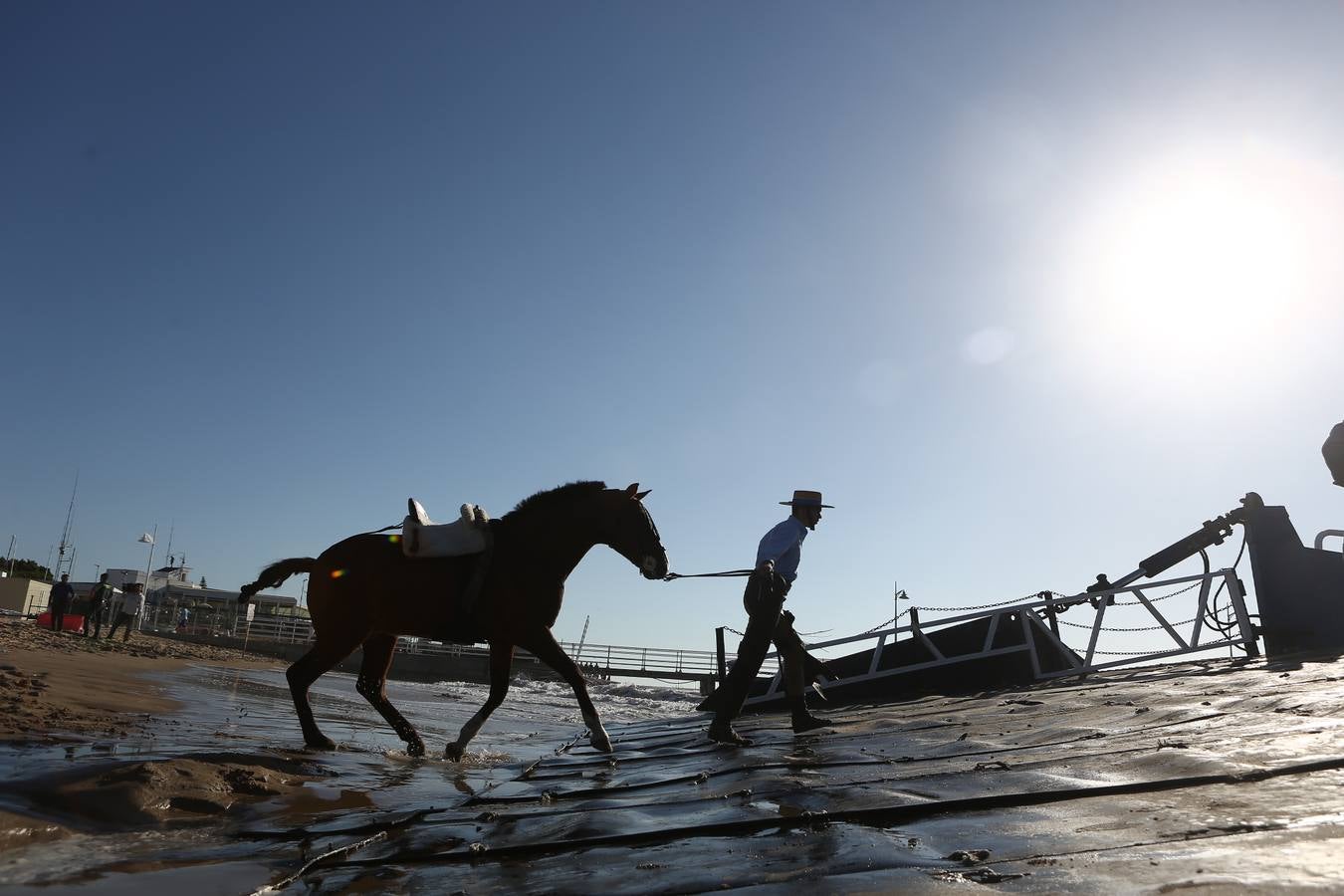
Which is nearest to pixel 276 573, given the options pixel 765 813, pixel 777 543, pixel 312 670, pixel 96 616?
pixel 312 670

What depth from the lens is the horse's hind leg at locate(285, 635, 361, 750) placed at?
5.79m

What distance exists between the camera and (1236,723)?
3.70 m

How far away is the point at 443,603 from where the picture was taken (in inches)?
245

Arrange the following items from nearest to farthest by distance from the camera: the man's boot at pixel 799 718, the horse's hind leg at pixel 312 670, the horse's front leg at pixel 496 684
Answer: the horse's hind leg at pixel 312 670 → the horse's front leg at pixel 496 684 → the man's boot at pixel 799 718

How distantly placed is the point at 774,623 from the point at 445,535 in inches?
107

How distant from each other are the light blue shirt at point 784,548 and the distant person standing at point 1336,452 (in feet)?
23.9

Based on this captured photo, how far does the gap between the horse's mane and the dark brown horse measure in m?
0.16

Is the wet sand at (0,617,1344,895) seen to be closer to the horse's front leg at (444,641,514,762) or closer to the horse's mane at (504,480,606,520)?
the horse's front leg at (444,641,514,762)

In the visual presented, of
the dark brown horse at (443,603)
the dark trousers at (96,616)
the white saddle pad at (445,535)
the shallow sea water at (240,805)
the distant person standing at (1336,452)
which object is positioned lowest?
the shallow sea water at (240,805)

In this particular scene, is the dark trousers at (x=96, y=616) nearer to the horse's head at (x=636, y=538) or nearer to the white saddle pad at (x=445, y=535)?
the white saddle pad at (x=445, y=535)

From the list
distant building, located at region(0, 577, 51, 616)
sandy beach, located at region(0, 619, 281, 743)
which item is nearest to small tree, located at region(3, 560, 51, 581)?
distant building, located at region(0, 577, 51, 616)

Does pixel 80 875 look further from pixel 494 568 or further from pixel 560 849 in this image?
pixel 494 568

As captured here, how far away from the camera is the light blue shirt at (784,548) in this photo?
646 centimetres

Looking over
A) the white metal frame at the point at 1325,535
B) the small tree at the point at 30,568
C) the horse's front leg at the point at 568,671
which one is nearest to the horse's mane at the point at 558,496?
the horse's front leg at the point at 568,671
